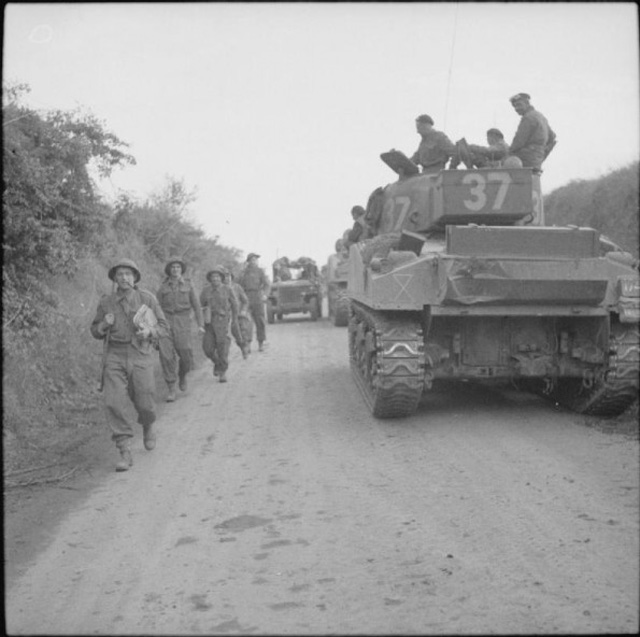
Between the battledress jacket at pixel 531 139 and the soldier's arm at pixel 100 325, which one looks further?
the battledress jacket at pixel 531 139

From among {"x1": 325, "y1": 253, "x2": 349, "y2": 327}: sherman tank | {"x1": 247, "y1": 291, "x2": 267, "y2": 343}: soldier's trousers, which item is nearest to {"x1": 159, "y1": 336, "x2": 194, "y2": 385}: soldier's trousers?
{"x1": 247, "y1": 291, "x2": 267, "y2": 343}: soldier's trousers

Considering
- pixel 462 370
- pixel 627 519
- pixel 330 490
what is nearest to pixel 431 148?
pixel 462 370

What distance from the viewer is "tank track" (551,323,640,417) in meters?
7.96

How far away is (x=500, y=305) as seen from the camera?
26.5 ft

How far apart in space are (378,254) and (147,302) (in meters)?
3.06

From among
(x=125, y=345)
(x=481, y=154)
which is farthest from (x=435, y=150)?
(x=125, y=345)

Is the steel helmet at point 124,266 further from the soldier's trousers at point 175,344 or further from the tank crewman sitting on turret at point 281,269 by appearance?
the tank crewman sitting on turret at point 281,269

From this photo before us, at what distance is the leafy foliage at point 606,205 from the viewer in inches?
789

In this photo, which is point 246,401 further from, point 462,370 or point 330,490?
point 330,490

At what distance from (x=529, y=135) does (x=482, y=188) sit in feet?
4.12

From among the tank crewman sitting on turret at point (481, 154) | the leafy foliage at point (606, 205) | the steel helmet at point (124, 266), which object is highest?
the leafy foliage at point (606, 205)

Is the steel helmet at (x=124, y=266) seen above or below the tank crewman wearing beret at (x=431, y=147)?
below

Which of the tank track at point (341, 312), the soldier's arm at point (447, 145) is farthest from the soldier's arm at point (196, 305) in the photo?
the tank track at point (341, 312)

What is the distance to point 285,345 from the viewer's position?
56.5 ft
